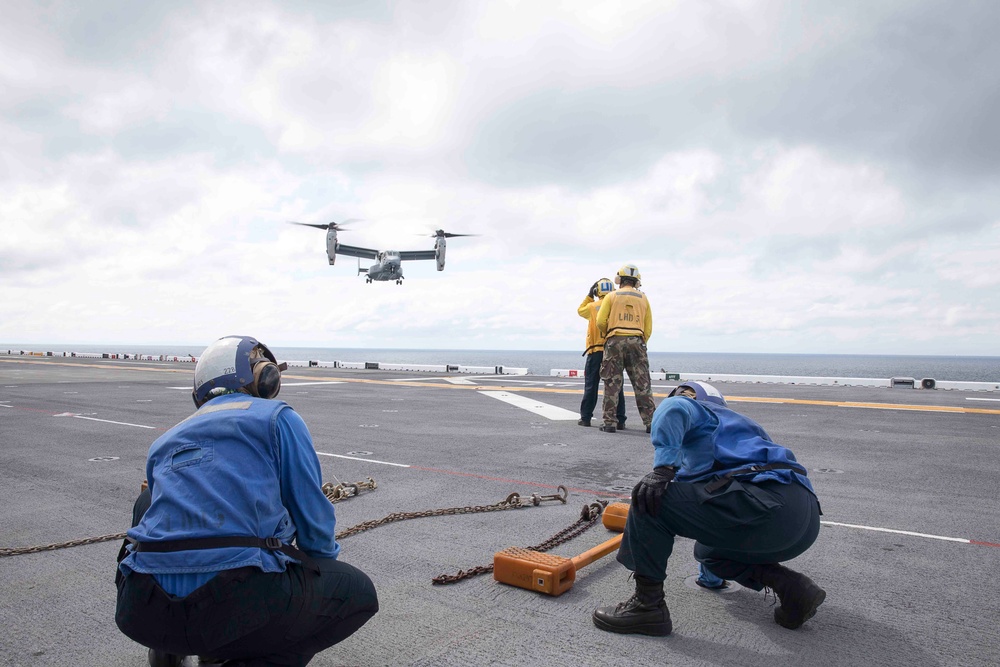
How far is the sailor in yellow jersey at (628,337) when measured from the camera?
940 cm

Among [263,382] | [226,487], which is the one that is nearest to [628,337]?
[263,382]

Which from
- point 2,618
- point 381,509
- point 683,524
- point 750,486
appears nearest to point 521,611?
point 683,524

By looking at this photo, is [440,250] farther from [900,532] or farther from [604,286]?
[900,532]

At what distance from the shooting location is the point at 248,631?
2088 millimetres

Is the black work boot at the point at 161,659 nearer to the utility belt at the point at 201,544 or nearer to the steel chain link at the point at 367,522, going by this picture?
the utility belt at the point at 201,544

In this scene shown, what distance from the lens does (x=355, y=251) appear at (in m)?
58.5

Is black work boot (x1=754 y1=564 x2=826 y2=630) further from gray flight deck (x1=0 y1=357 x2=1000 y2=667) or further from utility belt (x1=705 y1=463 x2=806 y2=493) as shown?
utility belt (x1=705 y1=463 x2=806 y2=493)

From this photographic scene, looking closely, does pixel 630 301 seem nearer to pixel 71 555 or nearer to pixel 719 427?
pixel 719 427

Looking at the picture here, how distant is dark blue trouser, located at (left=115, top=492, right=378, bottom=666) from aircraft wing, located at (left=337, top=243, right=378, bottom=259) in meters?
57.2

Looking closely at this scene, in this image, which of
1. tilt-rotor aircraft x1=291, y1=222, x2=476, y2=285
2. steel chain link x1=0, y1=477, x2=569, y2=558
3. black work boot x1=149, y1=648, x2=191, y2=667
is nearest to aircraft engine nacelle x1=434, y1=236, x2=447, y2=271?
tilt-rotor aircraft x1=291, y1=222, x2=476, y2=285

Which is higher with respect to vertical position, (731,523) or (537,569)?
(731,523)

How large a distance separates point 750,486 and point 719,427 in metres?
0.32

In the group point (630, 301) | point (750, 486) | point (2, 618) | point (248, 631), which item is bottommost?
point (2, 618)

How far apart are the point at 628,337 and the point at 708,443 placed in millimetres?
6386
